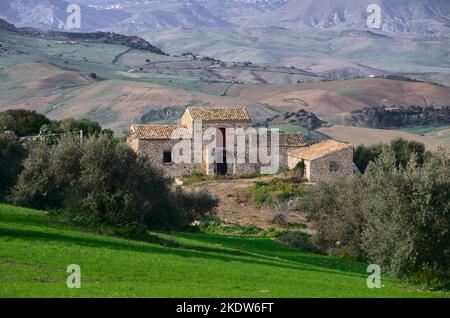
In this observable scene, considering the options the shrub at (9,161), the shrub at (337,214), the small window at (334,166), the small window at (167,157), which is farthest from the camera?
the small window at (167,157)

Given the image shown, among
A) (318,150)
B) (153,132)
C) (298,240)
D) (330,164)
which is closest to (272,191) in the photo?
(330,164)

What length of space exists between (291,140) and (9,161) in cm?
2675

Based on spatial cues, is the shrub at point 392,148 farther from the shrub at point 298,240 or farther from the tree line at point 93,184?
the tree line at point 93,184

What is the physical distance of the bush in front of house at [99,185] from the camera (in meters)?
36.4

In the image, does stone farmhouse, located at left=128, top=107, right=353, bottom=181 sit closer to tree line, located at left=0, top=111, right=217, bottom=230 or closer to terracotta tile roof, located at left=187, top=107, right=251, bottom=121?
terracotta tile roof, located at left=187, top=107, right=251, bottom=121

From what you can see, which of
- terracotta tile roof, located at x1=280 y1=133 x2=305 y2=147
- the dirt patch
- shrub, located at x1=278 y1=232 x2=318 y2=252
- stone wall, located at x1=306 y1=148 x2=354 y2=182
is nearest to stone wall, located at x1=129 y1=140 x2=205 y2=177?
the dirt patch

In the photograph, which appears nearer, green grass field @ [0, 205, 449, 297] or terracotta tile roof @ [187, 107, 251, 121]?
green grass field @ [0, 205, 449, 297]

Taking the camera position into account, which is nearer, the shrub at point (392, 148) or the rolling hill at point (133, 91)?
the shrub at point (392, 148)

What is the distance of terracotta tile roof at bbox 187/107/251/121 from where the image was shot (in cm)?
6644

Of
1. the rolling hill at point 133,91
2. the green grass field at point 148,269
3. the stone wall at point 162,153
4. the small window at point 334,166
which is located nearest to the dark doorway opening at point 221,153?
the stone wall at point 162,153

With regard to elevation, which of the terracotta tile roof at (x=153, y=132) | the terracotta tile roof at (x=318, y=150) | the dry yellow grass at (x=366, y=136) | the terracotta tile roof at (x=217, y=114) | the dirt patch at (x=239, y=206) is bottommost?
the dirt patch at (x=239, y=206)

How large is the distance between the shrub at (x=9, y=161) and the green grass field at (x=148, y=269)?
33.4 ft

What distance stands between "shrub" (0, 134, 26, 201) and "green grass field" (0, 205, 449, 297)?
10178 mm
